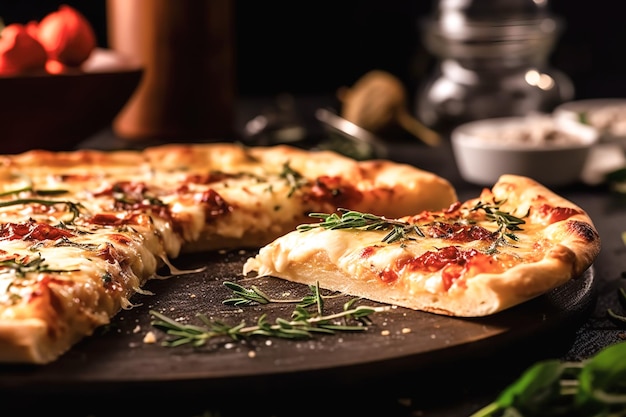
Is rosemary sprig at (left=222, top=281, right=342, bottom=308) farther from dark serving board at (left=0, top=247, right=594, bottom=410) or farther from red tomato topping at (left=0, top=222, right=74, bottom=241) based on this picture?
red tomato topping at (left=0, top=222, right=74, bottom=241)

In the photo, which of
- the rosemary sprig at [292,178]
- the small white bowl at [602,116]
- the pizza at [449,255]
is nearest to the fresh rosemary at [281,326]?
the pizza at [449,255]

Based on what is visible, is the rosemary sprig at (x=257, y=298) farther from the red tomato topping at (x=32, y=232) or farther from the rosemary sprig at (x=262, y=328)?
the red tomato topping at (x=32, y=232)

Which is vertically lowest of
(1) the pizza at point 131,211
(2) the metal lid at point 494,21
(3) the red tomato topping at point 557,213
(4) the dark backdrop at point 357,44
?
(4) the dark backdrop at point 357,44

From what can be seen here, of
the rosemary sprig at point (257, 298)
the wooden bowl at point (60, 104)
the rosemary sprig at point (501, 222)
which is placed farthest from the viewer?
the wooden bowl at point (60, 104)

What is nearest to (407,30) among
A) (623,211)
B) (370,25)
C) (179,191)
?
(370,25)

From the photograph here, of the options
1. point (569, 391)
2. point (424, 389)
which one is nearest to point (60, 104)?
point (424, 389)

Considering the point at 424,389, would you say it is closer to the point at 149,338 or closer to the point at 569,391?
the point at 569,391
